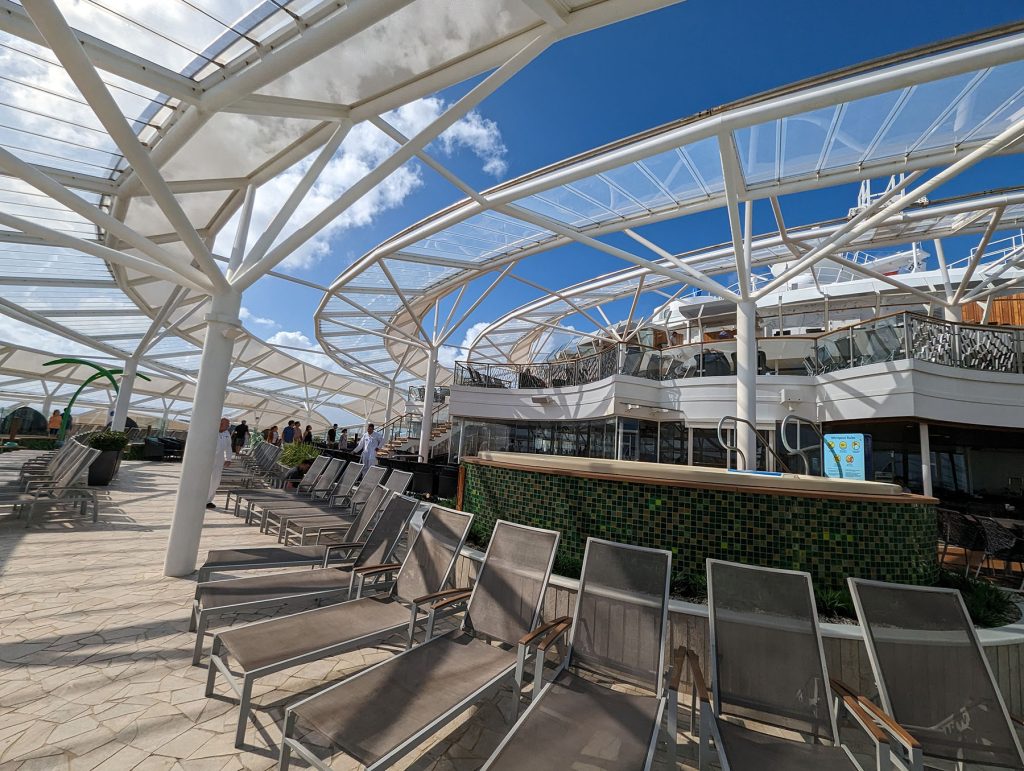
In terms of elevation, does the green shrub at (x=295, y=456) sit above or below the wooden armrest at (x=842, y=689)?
above

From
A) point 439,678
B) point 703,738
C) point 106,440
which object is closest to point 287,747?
point 439,678

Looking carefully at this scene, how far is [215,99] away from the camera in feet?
15.3

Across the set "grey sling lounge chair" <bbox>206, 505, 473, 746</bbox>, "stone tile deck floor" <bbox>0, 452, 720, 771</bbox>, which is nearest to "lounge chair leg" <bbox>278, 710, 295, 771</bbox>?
"stone tile deck floor" <bbox>0, 452, 720, 771</bbox>

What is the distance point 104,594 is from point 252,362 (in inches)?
1204

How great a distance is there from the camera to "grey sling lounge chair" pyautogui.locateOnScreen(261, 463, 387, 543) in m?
6.81

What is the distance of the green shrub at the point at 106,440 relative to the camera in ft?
35.9

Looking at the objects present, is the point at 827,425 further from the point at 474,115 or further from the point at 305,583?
the point at 305,583

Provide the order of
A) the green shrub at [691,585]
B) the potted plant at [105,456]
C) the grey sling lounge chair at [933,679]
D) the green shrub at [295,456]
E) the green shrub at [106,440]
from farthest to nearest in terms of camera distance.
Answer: the green shrub at [295,456] → the green shrub at [106,440] → the potted plant at [105,456] → the green shrub at [691,585] → the grey sling lounge chair at [933,679]

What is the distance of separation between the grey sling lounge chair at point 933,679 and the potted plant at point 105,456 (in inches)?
558

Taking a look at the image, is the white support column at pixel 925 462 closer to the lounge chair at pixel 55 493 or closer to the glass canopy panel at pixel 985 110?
the glass canopy panel at pixel 985 110

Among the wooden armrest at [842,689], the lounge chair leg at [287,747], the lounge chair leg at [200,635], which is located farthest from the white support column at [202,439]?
the wooden armrest at [842,689]

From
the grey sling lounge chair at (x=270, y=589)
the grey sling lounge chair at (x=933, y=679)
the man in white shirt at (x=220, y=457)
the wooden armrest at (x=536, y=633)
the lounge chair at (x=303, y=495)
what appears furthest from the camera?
the man in white shirt at (x=220, y=457)

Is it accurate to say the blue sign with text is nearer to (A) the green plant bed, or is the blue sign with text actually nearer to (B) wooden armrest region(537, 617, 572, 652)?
(B) wooden armrest region(537, 617, 572, 652)

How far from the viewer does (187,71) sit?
4.91 m
